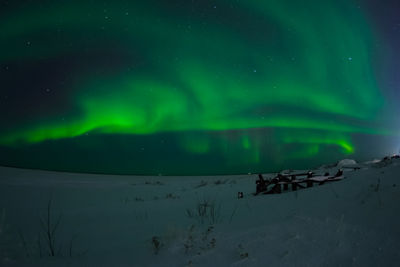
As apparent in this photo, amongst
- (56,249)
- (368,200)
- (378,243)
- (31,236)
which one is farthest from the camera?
(31,236)

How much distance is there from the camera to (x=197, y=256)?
2.07 metres

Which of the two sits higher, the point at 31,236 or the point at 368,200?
the point at 368,200

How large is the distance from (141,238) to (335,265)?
2278 millimetres

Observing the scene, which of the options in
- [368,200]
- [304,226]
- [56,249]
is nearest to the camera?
[304,226]

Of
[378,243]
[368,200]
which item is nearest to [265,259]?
[378,243]

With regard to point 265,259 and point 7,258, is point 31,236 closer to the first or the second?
point 7,258

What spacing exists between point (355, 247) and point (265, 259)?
776 millimetres

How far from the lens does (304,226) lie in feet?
8.05

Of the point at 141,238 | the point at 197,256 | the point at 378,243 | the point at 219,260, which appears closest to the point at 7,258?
the point at 141,238

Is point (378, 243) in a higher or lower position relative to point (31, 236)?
higher

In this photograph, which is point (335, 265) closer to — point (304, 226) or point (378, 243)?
point (378, 243)

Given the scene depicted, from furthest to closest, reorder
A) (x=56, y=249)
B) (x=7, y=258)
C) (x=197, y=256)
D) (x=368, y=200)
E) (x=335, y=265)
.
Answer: (x=368, y=200) → (x=56, y=249) → (x=7, y=258) → (x=197, y=256) → (x=335, y=265)

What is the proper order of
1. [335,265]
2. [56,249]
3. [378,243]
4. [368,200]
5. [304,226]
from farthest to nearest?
[368,200] → [56,249] → [304,226] → [378,243] → [335,265]

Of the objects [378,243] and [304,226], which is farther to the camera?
[304,226]
